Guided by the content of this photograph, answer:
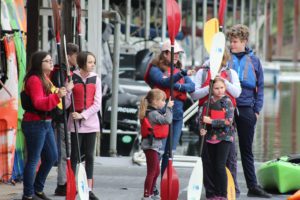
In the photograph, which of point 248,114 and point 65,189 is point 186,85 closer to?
point 248,114

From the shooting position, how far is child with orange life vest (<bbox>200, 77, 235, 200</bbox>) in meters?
9.55

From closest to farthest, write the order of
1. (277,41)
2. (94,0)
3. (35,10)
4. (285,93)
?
(35,10) < (94,0) < (285,93) < (277,41)

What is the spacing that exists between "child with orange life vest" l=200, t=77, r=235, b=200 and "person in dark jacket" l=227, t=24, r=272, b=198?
580 mm

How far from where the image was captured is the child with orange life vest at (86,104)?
9.66 m

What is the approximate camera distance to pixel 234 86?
31.9 ft

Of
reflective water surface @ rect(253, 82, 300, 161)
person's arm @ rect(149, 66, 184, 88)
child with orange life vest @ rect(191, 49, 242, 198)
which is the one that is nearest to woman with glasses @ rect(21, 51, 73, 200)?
person's arm @ rect(149, 66, 184, 88)

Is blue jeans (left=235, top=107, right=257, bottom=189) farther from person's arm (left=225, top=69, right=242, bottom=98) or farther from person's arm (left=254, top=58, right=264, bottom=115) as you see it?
person's arm (left=225, top=69, right=242, bottom=98)

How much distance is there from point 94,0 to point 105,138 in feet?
11.3

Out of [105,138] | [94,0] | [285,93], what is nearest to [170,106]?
[94,0]

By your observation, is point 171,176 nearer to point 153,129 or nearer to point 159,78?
point 153,129

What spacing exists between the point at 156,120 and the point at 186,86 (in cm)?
53

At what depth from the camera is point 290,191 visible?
10781mm

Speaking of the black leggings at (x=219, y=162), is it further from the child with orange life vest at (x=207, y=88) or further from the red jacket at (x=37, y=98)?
the red jacket at (x=37, y=98)

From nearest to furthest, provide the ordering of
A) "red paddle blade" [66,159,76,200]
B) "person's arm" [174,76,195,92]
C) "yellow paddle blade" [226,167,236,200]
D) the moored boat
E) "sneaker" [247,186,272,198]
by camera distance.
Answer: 1. "red paddle blade" [66,159,76,200]
2. "yellow paddle blade" [226,167,236,200]
3. "person's arm" [174,76,195,92]
4. "sneaker" [247,186,272,198]
5. the moored boat
